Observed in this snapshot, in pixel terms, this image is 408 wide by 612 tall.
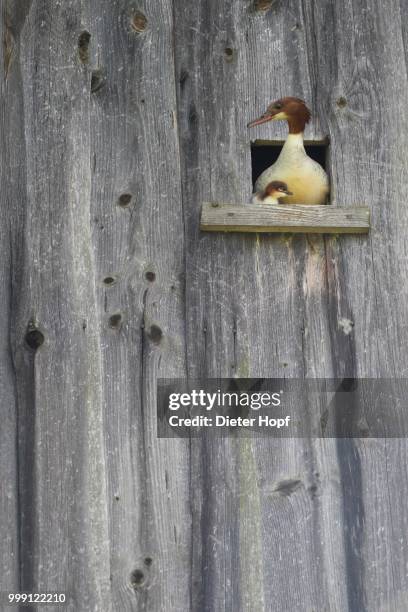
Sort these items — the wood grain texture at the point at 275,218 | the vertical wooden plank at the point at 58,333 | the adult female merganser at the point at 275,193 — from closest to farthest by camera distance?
the vertical wooden plank at the point at 58,333
the wood grain texture at the point at 275,218
the adult female merganser at the point at 275,193

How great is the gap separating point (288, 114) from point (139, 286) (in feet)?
2.30

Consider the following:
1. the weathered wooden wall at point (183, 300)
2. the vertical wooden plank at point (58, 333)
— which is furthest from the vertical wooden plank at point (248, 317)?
the vertical wooden plank at point (58, 333)

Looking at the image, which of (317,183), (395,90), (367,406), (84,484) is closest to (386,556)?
(367,406)

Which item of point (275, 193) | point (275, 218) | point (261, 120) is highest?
point (261, 120)

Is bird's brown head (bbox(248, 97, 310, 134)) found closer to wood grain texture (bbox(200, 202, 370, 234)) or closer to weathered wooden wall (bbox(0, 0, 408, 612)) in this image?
weathered wooden wall (bbox(0, 0, 408, 612))

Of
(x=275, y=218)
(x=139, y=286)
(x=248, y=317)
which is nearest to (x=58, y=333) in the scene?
(x=139, y=286)

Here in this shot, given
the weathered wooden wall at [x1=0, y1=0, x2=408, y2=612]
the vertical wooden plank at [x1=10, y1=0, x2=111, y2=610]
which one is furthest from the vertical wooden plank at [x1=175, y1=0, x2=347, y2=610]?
the vertical wooden plank at [x1=10, y1=0, x2=111, y2=610]

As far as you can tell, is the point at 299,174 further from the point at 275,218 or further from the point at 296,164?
the point at 275,218

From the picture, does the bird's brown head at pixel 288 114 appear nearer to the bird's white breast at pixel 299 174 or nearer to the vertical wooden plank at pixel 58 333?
the bird's white breast at pixel 299 174

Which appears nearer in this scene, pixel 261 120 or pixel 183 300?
pixel 183 300

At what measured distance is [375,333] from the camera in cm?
429

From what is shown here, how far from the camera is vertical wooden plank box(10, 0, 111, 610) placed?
13.1 ft

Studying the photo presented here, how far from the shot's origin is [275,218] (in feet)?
14.1

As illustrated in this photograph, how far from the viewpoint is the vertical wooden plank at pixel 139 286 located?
4023 mm
